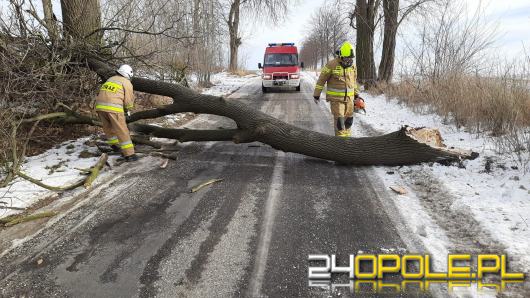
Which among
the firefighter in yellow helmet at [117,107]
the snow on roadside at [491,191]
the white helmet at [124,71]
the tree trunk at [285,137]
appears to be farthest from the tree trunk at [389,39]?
A: the firefighter in yellow helmet at [117,107]

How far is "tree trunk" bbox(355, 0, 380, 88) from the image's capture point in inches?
553

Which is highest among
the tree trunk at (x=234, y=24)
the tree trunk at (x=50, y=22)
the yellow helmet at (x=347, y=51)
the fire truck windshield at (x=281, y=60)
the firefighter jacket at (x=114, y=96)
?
the tree trunk at (x=234, y=24)

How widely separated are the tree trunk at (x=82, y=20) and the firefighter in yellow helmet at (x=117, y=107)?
60.1 inches

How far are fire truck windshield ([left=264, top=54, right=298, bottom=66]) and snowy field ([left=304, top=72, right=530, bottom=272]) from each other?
11.1 metres

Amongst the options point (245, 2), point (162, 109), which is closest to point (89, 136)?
point (162, 109)

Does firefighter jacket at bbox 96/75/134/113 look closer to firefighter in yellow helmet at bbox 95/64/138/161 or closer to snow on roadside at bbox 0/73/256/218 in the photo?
firefighter in yellow helmet at bbox 95/64/138/161

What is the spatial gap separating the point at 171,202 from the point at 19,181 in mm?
2179

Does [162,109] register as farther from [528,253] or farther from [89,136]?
[528,253]

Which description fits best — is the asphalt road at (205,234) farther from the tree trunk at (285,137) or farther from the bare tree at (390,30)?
the bare tree at (390,30)

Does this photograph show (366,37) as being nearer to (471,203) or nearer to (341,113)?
(341,113)

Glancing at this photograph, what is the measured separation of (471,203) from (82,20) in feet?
23.0

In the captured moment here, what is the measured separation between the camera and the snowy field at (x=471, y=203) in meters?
2.84

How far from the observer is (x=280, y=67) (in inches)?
602

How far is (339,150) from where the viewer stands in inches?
196
